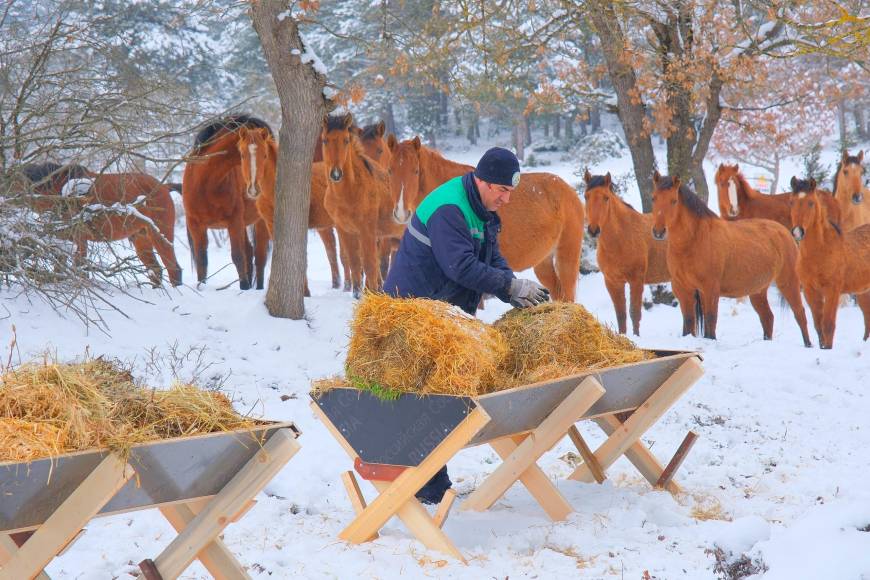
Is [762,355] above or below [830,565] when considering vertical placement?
below

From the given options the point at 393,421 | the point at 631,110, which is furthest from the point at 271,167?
the point at 393,421

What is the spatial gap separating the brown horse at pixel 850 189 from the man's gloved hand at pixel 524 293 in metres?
10.2

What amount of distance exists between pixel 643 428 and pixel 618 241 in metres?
5.97

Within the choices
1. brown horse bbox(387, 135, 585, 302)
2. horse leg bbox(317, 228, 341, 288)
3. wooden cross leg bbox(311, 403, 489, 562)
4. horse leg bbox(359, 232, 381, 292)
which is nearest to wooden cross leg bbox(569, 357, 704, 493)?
wooden cross leg bbox(311, 403, 489, 562)

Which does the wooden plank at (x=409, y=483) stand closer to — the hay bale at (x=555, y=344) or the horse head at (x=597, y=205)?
the hay bale at (x=555, y=344)

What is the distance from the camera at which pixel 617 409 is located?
5027 mm

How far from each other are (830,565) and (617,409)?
5.71 feet

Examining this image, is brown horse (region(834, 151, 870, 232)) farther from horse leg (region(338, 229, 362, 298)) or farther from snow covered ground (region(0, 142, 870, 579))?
horse leg (region(338, 229, 362, 298))

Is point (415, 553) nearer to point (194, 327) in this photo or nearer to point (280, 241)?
point (194, 327)

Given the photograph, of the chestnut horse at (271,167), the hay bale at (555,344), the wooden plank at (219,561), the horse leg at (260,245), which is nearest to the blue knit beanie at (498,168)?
the hay bale at (555,344)

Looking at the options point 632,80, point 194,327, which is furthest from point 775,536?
point 632,80

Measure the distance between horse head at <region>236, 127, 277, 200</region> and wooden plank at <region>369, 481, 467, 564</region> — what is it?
621cm

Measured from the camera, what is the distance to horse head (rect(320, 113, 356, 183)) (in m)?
9.56

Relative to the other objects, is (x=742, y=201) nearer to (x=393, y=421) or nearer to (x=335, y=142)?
(x=335, y=142)
